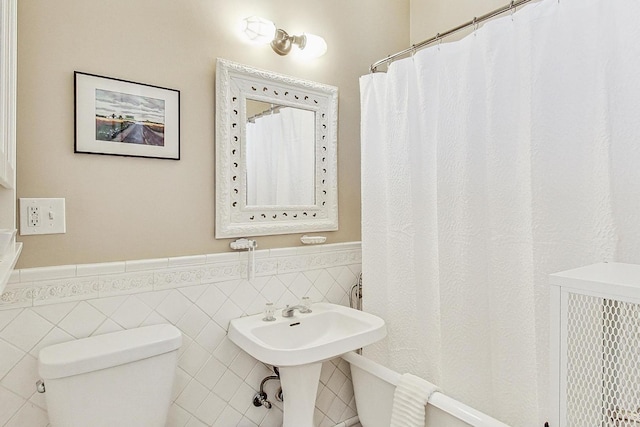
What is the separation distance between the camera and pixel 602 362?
0.85 metres

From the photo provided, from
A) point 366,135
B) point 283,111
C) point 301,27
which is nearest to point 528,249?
point 366,135

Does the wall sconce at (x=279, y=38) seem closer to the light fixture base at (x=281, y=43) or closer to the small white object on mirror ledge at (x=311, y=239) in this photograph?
the light fixture base at (x=281, y=43)

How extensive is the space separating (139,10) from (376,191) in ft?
4.38

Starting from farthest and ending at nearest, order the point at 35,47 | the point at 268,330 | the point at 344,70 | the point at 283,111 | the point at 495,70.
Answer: the point at 344,70 → the point at 283,111 → the point at 268,330 → the point at 495,70 → the point at 35,47

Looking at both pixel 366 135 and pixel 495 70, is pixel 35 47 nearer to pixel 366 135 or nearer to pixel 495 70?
pixel 366 135

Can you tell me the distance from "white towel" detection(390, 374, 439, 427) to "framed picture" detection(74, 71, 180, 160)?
4.57 feet

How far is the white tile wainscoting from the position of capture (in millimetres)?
1302

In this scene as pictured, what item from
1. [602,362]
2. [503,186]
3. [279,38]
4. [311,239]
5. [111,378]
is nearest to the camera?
[602,362]

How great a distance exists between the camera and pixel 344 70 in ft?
7.17

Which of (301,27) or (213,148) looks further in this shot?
(301,27)

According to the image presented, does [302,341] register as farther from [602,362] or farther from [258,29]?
[258,29]

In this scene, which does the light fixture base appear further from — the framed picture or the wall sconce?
the framed picture

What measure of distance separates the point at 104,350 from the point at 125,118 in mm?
879

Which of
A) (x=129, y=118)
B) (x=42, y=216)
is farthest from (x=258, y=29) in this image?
(x=42, y=216)
